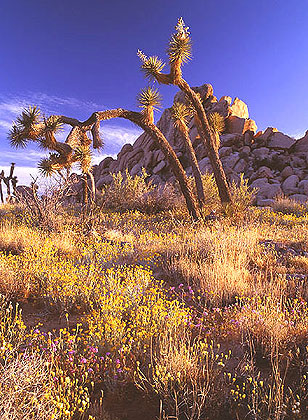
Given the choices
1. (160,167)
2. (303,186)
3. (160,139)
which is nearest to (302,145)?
(303,186)

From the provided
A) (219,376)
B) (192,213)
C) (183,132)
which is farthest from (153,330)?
(183,132)

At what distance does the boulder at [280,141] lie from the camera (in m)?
Answer: 36.5

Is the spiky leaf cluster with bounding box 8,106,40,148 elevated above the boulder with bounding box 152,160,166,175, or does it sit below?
below

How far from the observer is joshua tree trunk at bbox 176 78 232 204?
13156 millimetres

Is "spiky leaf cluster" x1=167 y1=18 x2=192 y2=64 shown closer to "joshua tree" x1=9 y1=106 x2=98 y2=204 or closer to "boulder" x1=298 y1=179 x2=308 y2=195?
"joshua tree" x1=9 y1=106 x2=98 y2=204

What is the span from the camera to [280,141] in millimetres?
37062

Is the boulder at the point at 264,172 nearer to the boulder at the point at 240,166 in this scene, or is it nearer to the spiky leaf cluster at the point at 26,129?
the boulder at the point at 240,166

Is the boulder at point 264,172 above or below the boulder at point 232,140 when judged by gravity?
below

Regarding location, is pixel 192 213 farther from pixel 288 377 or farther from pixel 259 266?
pixel 288 377

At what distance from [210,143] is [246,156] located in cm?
2496

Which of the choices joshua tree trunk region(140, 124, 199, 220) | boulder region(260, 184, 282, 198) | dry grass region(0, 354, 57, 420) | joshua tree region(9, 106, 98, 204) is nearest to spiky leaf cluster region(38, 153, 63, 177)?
joshua tree region(9, 106, 98, 204)

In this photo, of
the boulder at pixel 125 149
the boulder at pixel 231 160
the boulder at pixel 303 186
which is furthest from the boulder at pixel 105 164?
the boulder at pixel 303 186

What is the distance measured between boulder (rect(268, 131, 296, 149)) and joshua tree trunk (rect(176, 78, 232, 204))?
26.6 meters

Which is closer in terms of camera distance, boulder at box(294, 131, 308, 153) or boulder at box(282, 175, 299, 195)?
boulder at box(282, 175, 299, 195)
